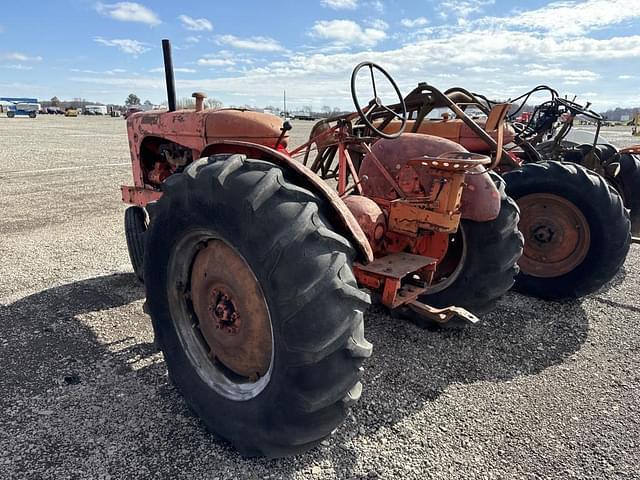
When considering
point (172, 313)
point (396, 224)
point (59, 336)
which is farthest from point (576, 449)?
point (59, 336)

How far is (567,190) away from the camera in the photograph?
3818 mm

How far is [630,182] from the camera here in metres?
5.38

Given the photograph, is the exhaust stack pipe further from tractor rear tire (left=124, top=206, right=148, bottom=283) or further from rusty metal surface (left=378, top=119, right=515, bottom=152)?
rusty metal surface (left=378, top=119, right=515, bottom=152)

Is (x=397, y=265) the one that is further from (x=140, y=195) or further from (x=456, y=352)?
(x=140, y=195)

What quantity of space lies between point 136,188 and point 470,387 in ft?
10.8

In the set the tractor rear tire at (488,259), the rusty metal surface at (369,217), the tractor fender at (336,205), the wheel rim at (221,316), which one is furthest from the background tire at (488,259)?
the wheel rim at (221,316)

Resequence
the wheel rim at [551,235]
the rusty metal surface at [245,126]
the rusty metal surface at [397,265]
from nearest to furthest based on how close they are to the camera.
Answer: the rusty metal surface at [397,265] < the rusty metal surface at [245,126] < the wheel rim at [551,235]

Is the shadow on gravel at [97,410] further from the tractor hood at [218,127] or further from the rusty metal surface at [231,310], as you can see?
the tractor hood at [218,127]

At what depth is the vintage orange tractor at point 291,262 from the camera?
5.46ft

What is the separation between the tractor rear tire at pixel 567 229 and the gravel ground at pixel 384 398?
0.24 meters

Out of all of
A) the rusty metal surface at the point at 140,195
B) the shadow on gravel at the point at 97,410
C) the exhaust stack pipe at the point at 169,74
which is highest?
the exhaust stack pipe at the point at 169,74

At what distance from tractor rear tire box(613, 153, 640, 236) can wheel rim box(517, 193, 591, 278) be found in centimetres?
209

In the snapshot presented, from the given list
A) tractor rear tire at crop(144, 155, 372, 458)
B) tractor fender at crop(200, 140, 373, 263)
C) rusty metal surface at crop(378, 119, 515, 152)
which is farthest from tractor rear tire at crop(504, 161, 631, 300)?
tractor rear tire at crop(144, 155, 372, 458)

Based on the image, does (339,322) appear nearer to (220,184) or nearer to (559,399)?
(220,184)
